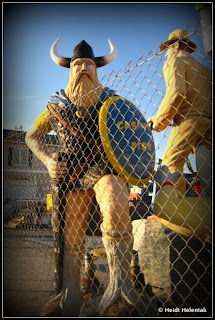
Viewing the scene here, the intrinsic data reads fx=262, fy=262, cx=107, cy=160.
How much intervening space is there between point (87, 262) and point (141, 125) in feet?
4.91

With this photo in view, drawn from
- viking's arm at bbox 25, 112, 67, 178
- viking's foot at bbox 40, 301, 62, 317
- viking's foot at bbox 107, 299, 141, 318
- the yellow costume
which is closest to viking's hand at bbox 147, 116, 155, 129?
the yellow costume

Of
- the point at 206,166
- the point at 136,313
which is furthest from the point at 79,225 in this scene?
the point at 206,166

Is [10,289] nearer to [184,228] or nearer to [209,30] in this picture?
[184,228]

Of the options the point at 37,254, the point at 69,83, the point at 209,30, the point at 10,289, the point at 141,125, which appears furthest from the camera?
the point at 37,254

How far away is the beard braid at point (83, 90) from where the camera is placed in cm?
234

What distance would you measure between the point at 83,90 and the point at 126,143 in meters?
0.74

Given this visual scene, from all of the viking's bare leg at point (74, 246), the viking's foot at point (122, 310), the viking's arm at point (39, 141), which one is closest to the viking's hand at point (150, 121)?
the viking's bare leg at point (74, 246)

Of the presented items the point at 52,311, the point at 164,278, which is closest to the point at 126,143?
the point at 164,278

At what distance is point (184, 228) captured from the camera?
170 centimetres

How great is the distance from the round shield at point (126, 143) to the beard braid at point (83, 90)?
0.31m

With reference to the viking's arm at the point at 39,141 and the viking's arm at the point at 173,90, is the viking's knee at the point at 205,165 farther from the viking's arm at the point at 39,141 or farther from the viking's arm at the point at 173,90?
the viking's arm at the point at 39,141

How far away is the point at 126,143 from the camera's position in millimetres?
1973

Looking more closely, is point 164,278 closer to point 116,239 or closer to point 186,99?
point 116,239

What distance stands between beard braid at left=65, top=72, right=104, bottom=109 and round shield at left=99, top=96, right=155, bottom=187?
0.31 metres
